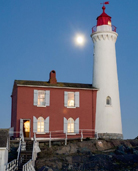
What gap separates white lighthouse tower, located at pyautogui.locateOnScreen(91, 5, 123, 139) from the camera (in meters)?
32.1

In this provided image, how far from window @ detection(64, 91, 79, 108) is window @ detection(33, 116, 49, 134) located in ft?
8.34

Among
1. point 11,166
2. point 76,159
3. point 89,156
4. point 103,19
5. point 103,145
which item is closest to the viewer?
point 11,166

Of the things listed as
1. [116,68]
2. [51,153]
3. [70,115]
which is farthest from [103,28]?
[51,153]

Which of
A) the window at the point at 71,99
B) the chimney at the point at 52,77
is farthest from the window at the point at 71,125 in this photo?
the chimney at the point at 52,77

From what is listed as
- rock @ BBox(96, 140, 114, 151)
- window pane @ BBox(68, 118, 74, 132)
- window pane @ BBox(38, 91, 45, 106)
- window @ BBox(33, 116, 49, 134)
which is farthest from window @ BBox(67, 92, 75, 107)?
rock @ BBox(96, 140, 114, 151)

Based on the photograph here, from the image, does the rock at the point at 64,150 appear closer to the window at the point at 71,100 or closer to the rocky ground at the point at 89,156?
the rocky ground at the point at 89,156

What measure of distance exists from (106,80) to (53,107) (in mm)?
5943

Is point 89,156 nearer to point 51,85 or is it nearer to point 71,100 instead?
point 71,100

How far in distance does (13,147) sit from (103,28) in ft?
48.8

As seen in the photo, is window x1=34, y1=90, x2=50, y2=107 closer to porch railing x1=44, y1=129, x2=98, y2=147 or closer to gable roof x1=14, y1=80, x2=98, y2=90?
gable roof x1=14, y1=80, x2=98, y2=90

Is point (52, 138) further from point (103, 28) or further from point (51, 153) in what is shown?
point (103, 28)

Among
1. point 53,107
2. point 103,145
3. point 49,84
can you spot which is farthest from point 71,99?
point 103,145

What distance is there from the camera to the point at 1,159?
20.7m

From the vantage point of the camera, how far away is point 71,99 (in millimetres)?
31672
